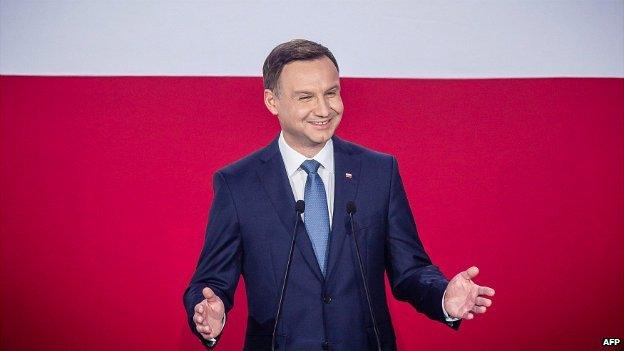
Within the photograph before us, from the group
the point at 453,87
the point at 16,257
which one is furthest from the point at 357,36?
the point at 16,257

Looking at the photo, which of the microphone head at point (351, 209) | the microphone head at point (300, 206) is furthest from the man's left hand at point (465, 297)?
the microphone head at point (300, 206)

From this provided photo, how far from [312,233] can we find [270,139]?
0.95 m

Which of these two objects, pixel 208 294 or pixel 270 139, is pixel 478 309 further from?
pixel 270 139

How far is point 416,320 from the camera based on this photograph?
2.68 meters

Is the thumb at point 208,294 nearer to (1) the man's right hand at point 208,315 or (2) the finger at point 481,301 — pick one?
(1) the man's right hand at point 208,315

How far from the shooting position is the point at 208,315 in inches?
57.6

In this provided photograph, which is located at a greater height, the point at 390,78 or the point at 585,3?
the point at 585,3

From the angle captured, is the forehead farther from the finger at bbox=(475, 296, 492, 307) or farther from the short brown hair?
the finger at bbox=(475, 296, 492, 307)

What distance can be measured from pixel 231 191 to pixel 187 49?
98 cm

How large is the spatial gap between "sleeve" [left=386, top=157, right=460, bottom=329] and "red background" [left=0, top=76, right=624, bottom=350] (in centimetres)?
84

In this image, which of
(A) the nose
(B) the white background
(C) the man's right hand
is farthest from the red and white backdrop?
(C) the man's right hand

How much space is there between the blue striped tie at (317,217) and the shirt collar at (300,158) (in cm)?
6

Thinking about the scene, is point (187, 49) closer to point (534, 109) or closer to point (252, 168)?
point (252, 168)

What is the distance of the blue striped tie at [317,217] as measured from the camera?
1.69 m
